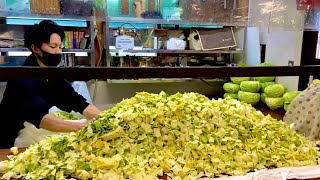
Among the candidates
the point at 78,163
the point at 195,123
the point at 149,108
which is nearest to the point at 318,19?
the point at 195,123

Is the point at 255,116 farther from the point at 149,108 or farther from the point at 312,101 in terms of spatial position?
the point at 149,108

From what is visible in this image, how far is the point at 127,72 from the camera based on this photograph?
2.86 ft

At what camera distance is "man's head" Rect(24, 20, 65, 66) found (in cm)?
153

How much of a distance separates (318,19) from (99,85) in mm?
3158

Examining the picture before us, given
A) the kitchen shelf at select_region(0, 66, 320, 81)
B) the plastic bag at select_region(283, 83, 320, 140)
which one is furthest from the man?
the plastic bag at select_region(283, 83, 320, 140)

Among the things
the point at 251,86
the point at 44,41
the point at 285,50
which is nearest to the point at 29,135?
the point at 44,41

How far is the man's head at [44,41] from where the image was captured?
1.53m

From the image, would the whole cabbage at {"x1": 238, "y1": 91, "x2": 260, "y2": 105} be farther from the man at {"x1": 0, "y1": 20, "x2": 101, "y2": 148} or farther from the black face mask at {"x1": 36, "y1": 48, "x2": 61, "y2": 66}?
the black face mask at {"x1": 36, "y1": 48, "x2": 61, "y2": 66}

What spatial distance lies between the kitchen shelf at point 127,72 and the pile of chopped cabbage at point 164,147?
0.90 feet

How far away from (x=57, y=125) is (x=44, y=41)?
1.67ft

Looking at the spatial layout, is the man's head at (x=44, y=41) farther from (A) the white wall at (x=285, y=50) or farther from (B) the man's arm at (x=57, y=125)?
(A) the white wall at (x=285, y=50)

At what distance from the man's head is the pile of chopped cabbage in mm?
556

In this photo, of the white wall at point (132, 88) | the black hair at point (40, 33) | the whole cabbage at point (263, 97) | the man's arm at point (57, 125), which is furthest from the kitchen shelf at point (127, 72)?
the white wall at point (132, 88)

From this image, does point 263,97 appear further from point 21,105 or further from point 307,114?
point 21,105
